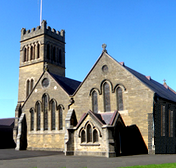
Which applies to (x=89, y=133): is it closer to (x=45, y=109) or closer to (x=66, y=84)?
(x=45, y=109)

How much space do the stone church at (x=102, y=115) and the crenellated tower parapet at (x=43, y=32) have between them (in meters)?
21.1

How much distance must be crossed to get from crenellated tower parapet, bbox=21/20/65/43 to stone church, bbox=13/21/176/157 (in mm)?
21139

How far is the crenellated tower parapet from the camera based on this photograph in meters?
60.1

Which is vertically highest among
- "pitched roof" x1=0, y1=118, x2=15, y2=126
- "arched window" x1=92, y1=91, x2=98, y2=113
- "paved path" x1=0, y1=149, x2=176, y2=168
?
"arched window" x1=92, y1=91, x2=98, y2=113

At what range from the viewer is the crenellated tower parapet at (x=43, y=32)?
60.1 m

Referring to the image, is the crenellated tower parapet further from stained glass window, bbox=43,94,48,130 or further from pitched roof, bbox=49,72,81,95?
stained glass window, bbox=43,94,48,130

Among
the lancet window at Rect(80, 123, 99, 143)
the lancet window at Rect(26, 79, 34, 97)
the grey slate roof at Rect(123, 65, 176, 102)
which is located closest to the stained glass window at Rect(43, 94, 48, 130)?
the lancet window at Rect(80, 123, 99, 143)

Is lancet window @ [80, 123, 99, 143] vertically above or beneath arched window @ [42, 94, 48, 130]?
beneath

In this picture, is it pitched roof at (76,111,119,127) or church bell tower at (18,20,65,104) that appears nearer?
pitched roof at (76,111,119,127)

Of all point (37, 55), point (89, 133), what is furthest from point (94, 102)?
point (37, 55)

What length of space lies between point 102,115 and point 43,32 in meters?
36.4

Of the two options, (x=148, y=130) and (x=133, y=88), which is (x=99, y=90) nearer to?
(x=133, y=88)

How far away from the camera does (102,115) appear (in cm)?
2923

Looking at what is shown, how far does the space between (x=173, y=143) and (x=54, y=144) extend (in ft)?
55.3
